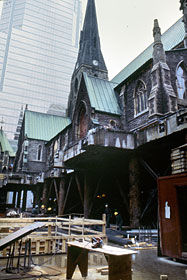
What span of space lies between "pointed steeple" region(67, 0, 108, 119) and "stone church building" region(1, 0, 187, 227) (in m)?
18.3

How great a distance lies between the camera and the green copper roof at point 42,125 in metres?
47.1

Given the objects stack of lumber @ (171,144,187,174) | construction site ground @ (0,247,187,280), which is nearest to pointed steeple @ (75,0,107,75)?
stack of lumber @ (171,144,187,174)

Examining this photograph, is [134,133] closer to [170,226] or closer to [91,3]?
[170,226]

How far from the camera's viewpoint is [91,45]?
169 ft

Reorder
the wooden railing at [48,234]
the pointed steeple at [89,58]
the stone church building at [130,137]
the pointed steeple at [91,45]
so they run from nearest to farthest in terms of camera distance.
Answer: the wooden railing at [48,234] → the stone church building at [130,137] → the pointed steeple at [89,58] → the pointed steeple at [91,45]

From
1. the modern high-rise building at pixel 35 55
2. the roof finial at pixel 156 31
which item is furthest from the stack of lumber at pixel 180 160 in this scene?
the modern high-rise building at pixel 35 55

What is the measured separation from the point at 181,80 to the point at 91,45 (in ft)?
115

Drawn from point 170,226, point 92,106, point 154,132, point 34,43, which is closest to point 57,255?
point 170,226

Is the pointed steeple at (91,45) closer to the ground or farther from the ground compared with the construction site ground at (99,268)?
farther from the ground

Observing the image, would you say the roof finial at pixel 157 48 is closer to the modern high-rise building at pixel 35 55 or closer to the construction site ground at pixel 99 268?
the construction site ground at pixel 99 268

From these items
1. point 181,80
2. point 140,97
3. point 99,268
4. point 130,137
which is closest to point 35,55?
point 140,97

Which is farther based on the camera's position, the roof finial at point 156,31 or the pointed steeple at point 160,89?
the roof finial at point 156,31

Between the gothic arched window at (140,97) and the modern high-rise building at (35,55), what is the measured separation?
263 feet

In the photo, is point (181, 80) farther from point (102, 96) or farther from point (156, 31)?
point (102, 96)
